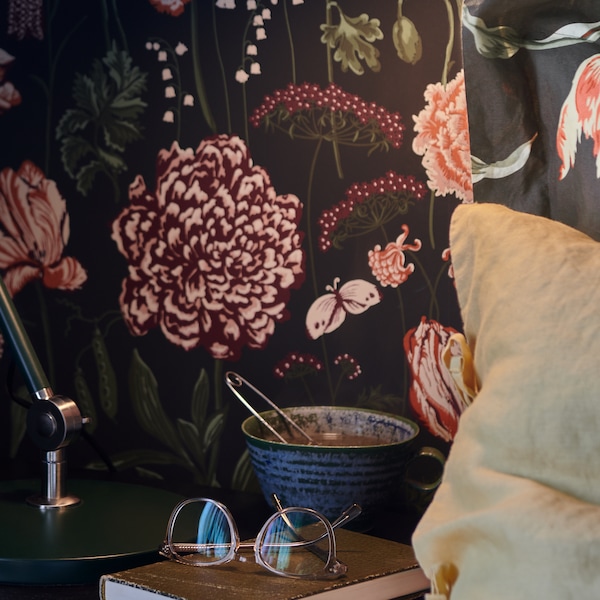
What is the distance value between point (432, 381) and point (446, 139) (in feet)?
1.04

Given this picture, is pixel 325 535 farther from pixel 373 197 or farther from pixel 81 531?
pixel 373 197

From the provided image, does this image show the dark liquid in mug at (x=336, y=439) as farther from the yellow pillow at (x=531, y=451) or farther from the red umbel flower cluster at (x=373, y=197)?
the yellow pillow at (x=531, y=451)

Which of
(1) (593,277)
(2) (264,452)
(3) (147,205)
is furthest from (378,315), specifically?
(1) (593,277)

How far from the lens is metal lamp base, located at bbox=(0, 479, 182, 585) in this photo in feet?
2.97

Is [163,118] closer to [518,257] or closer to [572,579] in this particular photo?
[518,257]

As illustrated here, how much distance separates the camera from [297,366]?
1241 millimetres

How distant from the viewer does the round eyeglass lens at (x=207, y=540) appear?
850mm

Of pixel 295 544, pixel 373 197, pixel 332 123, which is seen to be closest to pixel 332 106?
pixel 332 123

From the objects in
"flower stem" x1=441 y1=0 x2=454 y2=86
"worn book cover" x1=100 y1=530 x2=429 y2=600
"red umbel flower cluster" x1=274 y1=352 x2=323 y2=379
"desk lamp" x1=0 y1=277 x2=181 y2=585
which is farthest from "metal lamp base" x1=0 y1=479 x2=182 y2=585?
"flower stem" x1=441 y1=0 x2=454 y2=86

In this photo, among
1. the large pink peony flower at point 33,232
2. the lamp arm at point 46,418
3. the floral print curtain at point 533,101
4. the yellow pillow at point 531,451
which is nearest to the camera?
the yellow pillow at point 531,451

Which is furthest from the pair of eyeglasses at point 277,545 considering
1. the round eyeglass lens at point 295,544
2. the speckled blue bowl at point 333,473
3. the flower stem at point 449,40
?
the flower stem at point 449,40

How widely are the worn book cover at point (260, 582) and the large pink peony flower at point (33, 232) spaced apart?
691mm

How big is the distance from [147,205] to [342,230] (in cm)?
33

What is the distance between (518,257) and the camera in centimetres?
72
